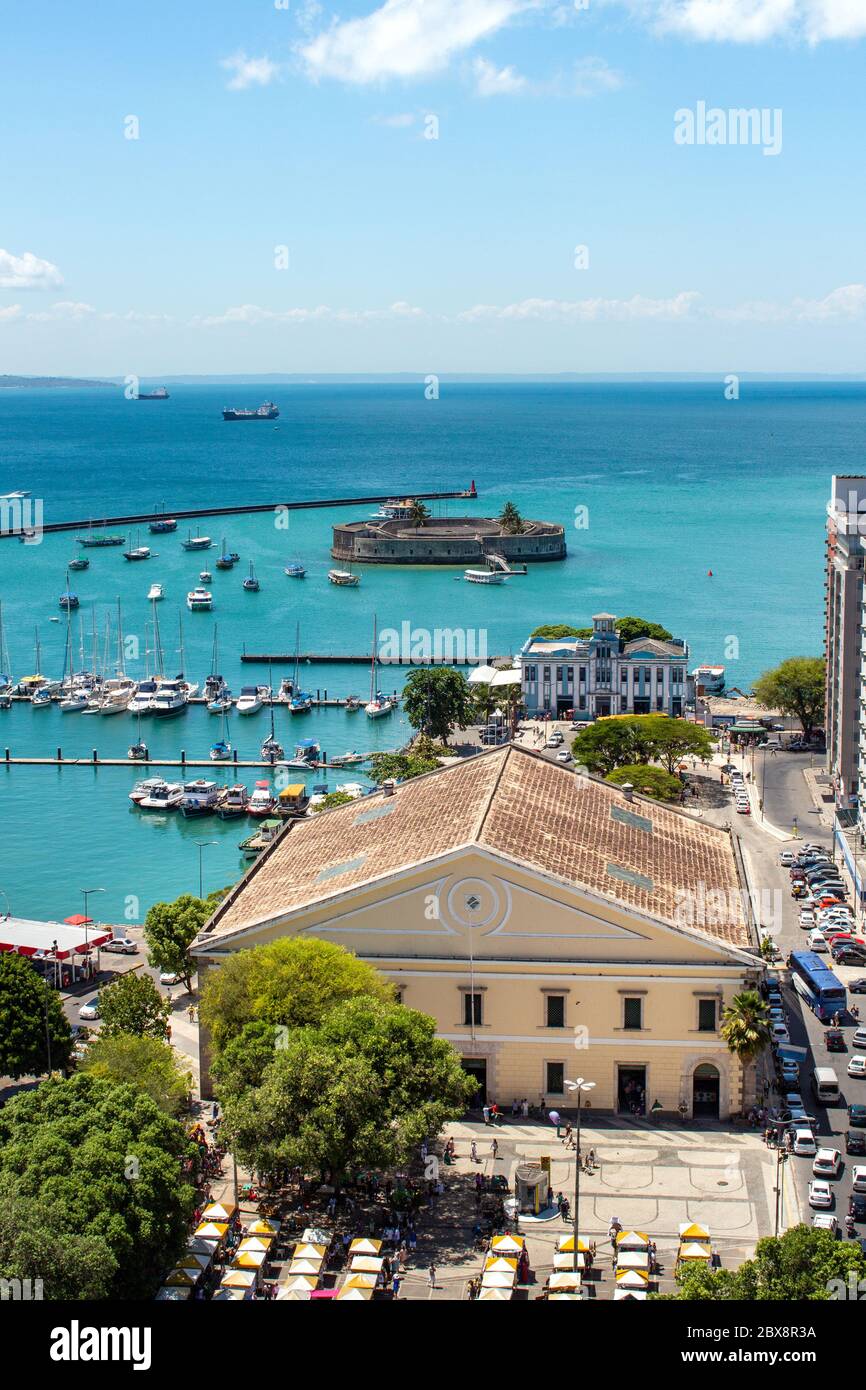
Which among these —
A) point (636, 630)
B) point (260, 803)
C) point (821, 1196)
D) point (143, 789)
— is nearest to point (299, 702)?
point (143, 789)

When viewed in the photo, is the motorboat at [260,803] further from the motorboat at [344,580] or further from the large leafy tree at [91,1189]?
the motorboat at [344,580]

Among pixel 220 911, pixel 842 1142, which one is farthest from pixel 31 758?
pixel 842 1142

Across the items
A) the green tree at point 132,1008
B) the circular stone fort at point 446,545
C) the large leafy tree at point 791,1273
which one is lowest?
the green tree at point 132,1008

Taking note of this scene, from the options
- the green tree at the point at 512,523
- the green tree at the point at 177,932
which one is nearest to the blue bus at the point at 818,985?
the green tree at the point at 177,932

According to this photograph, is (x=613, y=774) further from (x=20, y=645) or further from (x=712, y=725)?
(x=20, y=645)

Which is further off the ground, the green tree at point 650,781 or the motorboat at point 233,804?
the green tree at point 650,781

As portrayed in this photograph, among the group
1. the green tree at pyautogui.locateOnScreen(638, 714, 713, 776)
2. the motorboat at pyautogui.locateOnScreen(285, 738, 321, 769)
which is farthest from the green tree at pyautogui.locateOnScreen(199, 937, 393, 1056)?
the motorboat at pyautogui.locateOnScreen(285, 738, 321, 769)
